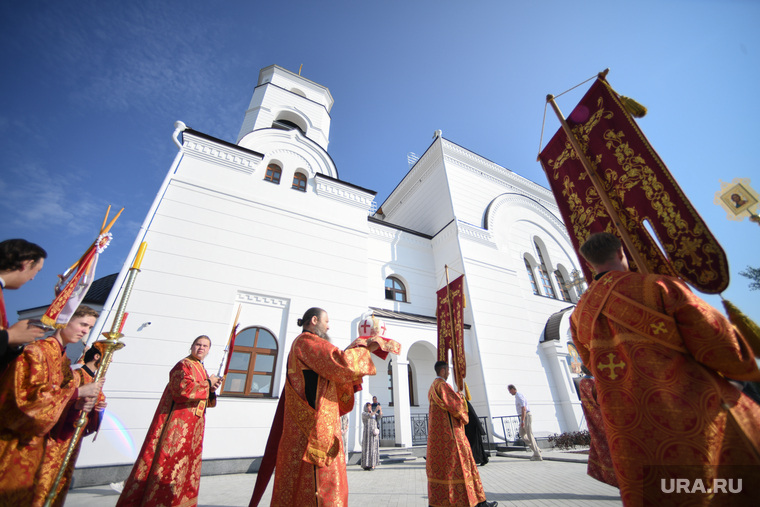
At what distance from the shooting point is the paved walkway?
3.53m

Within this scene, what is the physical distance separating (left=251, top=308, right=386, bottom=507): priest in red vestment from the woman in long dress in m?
4.83

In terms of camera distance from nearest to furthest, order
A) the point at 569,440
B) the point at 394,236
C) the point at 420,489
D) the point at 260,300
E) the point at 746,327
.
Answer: the point at 746,327 → the point at 420,489 → the point at 260,300 → the point at 569,440 → the point at 394,236

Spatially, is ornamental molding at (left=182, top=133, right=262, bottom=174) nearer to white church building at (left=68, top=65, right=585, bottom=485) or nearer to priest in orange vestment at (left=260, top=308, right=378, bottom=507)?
white church building at (left=68, top=65, right=585, bottom=485)

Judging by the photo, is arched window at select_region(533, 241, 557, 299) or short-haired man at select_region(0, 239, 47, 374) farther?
arched window at select_region(533, 241, 557, 299)

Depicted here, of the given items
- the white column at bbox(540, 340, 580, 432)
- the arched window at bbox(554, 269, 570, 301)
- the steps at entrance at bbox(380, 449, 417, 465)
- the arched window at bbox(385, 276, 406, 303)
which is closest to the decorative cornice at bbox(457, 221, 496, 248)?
the arched window at bbox(385, 276, 406, 303)

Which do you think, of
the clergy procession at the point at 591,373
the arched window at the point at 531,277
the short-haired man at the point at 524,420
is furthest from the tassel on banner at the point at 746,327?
the arched window at the point at 531,277

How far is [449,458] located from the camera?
10.9ft

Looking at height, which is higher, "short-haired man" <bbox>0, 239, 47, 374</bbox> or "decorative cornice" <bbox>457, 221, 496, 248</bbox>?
"decorative cornice" <bbox>457, 221, 496, 248</bbox>

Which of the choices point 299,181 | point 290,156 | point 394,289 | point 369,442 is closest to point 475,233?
point 394,289

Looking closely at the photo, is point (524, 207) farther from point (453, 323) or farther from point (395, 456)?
point (395, 456)

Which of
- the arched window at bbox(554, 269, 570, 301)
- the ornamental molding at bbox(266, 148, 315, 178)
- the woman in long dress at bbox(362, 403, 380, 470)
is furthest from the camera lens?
the arched window at bbox(554, 269, 570, 301)

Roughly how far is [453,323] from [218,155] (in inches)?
307

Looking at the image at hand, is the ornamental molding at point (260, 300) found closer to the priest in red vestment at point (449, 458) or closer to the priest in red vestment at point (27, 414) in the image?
the priest in red vestment at point (449, 458)

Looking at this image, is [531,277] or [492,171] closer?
[531,277]
